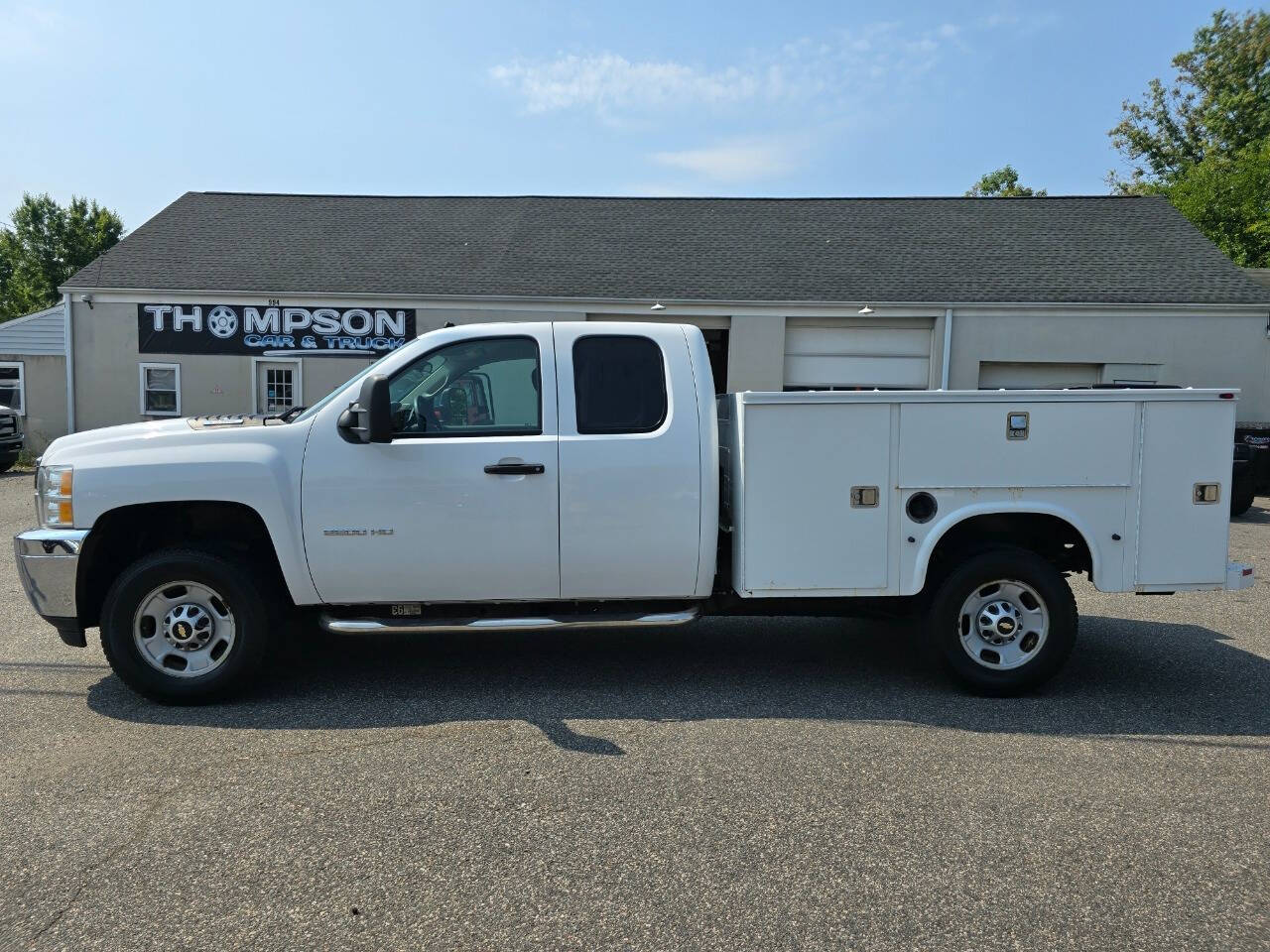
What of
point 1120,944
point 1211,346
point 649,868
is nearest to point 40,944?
point 649,868

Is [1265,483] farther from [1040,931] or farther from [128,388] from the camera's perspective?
[128,388]

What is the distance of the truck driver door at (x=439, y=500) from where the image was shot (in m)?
5.09

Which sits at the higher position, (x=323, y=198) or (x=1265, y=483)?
(x=323, y=198)

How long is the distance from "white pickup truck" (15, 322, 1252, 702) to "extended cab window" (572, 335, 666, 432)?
0.01 metres

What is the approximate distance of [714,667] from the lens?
6.00 metres

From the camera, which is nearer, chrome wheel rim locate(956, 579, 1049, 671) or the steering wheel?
the steering wheel

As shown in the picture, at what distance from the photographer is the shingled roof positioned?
20.3 meters

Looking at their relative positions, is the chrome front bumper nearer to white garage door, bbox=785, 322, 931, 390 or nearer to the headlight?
the headlight

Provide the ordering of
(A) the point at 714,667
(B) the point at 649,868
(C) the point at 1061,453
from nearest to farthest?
(B) the point at 649,868 → (C) the point at 1061,453 → (A) the point at 714,667

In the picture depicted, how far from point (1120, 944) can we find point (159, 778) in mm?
3853

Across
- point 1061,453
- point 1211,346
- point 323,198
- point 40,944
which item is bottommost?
point 40,944

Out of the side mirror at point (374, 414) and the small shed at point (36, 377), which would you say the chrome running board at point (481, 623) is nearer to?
the side mirror at point (374, 414)

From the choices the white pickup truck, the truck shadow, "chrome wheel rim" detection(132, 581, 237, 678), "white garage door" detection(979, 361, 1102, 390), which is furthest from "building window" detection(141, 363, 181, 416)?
"white garage door" detection(979, 361, 1102, 390)

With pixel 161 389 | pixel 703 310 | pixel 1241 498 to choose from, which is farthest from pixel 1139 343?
pixel 161 389
